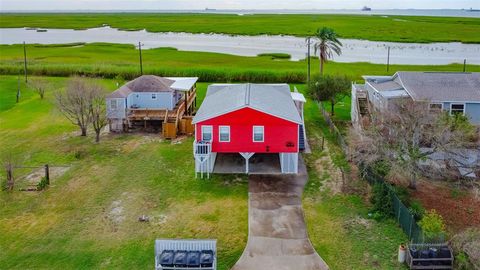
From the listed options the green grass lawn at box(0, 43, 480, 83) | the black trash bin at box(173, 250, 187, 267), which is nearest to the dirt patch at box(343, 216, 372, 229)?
the black trash bin at box(173, 250, 187, 267)

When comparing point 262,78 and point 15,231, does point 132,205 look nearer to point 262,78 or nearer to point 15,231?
point 15,231

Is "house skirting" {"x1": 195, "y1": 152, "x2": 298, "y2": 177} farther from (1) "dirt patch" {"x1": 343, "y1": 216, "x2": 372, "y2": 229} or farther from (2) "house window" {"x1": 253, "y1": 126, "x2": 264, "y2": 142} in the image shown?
(1) "dirt patch" {"x1": 343, "y1": 216, "x2": 372, "y2": 229}

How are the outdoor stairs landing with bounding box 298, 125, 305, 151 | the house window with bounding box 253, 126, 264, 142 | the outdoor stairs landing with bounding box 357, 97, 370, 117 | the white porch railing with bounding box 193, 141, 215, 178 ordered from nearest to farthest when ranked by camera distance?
1. the white porch railing with bounding box 193, 141, 215, 178
2. the house window with bounding box 253, 126, 264, 142
3. the outdoor stairs landing with bounding box 298, 125, 305, 151
4. the outdoor stairs landing with bounding box 357, 97, 370, 117

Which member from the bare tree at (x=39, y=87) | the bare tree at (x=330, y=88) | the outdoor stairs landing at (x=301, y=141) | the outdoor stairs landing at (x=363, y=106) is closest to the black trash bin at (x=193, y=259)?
the outdoor stairs landing at (x=301, y=141)

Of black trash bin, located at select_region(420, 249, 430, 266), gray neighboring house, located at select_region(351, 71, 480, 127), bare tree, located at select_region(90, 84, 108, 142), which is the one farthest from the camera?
bare tree, located at select_region(90, 84, 108, 142)

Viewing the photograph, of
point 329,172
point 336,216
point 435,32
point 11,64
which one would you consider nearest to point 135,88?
point 329,172

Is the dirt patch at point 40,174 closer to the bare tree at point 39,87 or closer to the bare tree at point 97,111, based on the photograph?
the bare tree at point 97,111
